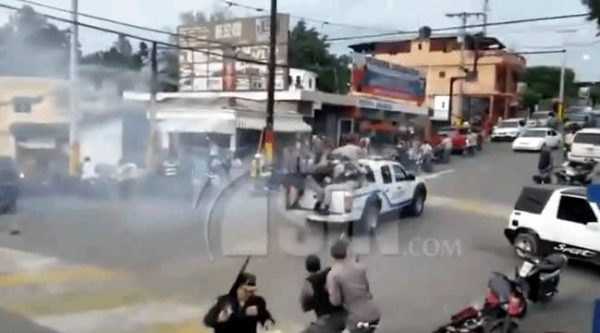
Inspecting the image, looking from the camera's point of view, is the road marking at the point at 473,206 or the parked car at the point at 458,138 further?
the parked car at the point at 458,138

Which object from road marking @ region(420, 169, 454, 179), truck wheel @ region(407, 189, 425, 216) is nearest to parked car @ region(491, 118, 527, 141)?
road marking @ region(420, 169, 454, 179)

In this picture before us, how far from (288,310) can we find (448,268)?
10.9ft

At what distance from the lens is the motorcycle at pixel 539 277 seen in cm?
785

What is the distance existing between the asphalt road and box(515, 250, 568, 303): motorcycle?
21 cm

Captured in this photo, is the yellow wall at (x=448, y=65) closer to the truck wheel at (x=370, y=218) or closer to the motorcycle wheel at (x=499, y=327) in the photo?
the truck wheel at (x=370, y=218)

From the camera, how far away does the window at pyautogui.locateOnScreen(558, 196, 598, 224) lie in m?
9.59

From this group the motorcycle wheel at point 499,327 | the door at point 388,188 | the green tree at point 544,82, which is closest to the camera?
the motorcycle wheel at point 499,327

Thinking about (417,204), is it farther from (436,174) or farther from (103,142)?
(103,142)

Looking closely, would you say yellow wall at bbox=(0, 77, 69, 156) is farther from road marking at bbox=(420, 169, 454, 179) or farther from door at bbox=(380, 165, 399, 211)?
road marking at bbox=(420, 169, 454, 179)

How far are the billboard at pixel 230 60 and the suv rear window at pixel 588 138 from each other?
10238mm

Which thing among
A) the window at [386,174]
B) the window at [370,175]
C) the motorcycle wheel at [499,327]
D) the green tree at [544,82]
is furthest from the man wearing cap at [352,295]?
the green tree at [544,82]

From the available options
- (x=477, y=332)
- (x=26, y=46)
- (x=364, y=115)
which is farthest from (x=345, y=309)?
(x=364, y=115)

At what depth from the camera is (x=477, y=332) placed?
20.7 feet

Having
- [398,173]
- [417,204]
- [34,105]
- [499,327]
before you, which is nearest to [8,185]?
[34,105]
